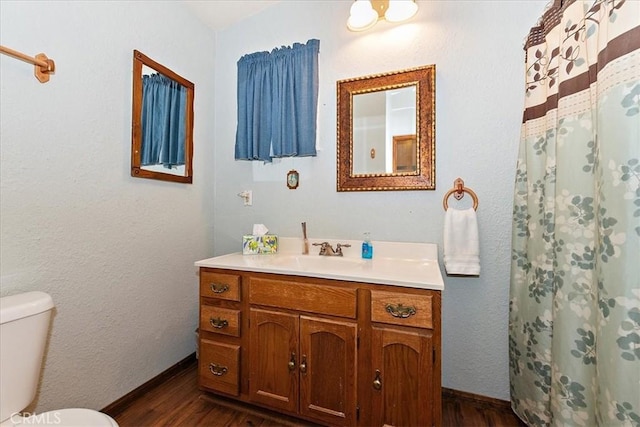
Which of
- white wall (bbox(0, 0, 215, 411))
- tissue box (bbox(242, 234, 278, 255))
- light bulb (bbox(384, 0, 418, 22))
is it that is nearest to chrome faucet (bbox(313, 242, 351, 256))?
tissue box (bbox(242, 234, 278, 255))

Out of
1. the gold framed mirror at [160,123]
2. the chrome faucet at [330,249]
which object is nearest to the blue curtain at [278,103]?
the gold framed mirror at [160,123]

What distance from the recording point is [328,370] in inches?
52.2

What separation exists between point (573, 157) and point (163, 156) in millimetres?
2064

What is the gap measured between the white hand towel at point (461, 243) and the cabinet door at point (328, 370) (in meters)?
0.68

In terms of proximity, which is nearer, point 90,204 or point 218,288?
point 90,204

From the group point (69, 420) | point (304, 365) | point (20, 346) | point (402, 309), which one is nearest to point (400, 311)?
point (402, 309)

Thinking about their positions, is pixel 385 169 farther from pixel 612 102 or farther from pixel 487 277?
pixel 612 102

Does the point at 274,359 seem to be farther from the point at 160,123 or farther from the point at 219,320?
the point at 160,123

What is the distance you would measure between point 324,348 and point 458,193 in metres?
1.10

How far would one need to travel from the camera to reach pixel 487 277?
5.22 feet

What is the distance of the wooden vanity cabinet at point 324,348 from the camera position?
3.89 ft

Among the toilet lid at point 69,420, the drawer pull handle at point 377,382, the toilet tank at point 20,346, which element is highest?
the toilet tank at point 20,346

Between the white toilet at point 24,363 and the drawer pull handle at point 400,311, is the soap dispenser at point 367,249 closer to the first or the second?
the drawer pull handle at point 400,311

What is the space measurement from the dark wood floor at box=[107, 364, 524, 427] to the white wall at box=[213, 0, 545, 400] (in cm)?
9
